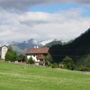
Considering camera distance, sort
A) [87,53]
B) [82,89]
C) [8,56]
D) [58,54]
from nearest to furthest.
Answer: [82,89] → [8,56] → [87,53] → [58,54]

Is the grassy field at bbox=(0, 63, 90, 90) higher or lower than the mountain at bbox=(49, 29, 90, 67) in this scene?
lower

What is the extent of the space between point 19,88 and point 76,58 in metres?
151

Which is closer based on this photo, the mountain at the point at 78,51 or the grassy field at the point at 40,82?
the grassy field at the point at 40,82

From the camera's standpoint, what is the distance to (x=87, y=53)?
17962 cm

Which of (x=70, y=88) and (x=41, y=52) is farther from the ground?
(x=41, y=52)

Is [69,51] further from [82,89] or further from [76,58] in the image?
[82,89]

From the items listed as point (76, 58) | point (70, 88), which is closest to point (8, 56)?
point (76, 58)

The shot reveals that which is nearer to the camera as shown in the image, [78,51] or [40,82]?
[40,82]

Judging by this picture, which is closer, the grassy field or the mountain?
the grassy field

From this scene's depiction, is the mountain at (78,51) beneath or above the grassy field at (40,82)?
above

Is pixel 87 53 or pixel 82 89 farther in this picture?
pixel 87 53

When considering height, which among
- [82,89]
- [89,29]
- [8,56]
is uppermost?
[89,29]

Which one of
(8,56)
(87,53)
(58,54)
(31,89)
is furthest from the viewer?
(58,54)

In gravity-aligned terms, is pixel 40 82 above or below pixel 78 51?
below
